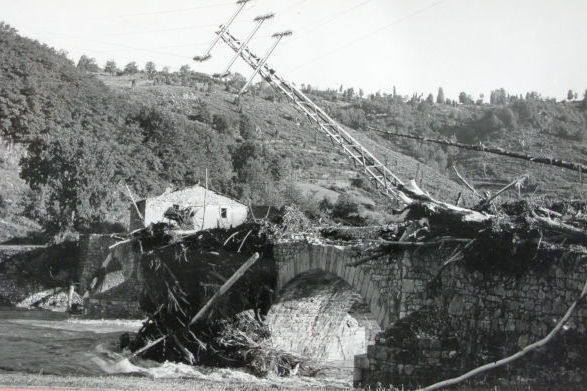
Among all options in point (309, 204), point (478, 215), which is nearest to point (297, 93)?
point (478, 215)

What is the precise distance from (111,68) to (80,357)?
320 ft

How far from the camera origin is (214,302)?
16.3m

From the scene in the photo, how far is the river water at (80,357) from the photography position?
1433cm

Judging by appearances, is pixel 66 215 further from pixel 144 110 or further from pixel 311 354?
pixel 311 354

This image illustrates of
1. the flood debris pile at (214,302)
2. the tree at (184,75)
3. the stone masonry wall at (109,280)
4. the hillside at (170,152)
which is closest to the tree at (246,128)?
the hillside at (170,152)

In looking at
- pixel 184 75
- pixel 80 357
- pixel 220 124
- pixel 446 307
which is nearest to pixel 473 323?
pixel 446 307

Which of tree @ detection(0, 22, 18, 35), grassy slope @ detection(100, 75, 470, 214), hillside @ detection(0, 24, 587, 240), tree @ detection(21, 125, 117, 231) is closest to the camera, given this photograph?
tree @ detection(21, 125, 117, 231)

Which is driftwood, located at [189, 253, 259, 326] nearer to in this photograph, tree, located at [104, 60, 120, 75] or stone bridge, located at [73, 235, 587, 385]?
stone bridge, located at [73, 235, 587, 385]

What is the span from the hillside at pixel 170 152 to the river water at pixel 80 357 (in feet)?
23.3

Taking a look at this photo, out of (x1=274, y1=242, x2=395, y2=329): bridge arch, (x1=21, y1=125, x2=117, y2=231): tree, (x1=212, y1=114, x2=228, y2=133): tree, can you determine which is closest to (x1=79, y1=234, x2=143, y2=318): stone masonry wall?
(x1=21, y1=125, x2=117, y2=231): tree

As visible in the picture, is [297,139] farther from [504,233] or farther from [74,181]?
[504,233]

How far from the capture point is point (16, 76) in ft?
150

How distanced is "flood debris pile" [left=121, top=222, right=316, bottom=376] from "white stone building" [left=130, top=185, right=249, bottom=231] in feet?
56.6

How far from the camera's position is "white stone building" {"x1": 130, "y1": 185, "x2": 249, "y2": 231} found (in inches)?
1378
